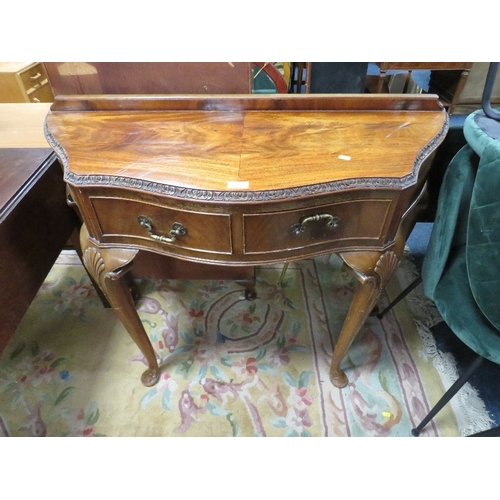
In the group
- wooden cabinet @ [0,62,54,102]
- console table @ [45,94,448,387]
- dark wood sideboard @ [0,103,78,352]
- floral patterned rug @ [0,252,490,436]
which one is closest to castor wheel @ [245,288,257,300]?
floral patterned rug @ [0,252,490,436]

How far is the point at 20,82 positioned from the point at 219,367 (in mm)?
1548

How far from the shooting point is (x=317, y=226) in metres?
0.64

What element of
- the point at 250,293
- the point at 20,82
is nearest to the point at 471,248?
the point at 250,293

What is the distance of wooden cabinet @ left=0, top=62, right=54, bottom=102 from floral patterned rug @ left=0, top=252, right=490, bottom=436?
0.91 metres

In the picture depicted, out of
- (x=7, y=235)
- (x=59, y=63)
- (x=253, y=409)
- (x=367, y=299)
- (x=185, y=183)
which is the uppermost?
(x=59, y=63)

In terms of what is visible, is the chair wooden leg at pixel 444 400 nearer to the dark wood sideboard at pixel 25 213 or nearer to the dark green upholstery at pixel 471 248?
the dark green upholstery at pixel 471 248

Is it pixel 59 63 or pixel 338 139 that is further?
pixel 59 63

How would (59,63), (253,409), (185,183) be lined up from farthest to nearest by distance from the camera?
1. (253,409)
2. (59,63)
3. (185,183)

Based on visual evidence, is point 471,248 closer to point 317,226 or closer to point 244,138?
point 317,226

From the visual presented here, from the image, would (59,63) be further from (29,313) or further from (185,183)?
(29,313)

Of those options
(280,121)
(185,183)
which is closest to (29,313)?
(185,183)

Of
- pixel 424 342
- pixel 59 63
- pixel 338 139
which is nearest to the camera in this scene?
pixel 338 139

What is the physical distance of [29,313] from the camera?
49.6 inches

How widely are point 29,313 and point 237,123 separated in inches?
42.8
